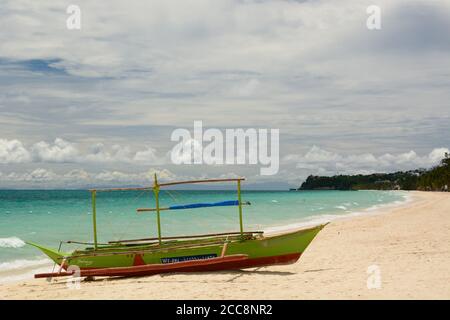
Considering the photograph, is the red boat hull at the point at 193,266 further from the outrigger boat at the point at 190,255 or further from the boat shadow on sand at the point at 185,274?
the boat shadow on sand at the point at 185,274

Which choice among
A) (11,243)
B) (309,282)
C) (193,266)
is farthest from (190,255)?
(11,243)

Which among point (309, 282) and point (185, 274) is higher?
point (309, 282)

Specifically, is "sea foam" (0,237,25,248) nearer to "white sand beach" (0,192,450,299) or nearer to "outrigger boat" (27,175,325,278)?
"white sand beach" (0,192,450,299)

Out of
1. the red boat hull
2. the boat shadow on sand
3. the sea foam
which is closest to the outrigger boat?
the red boat hull

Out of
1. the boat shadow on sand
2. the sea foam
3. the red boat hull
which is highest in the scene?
the red boat hull

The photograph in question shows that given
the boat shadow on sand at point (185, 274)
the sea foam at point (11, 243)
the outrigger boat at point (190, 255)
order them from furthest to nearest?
the sea foam at point (11, 243) < the outrigger boat at point (190, 255) < the boat shadow on sand at point (185, 274)

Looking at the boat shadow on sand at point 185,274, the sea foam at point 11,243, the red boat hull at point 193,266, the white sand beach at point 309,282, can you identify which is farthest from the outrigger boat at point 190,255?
the sea foam at point 11,243

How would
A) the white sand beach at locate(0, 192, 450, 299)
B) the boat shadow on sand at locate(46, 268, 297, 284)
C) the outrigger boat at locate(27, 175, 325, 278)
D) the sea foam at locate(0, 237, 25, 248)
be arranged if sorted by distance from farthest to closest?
the sea foam at locate(0, 237, 25, 248) → the outrigger boat at locate(27, 175, 325, 278) → the boat shadow on sand at locate(46, 268, 297, 284) → the white sand beach at locate(0, 192, 450, 299)

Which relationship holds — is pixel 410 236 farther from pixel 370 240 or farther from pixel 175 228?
pixel 175 228

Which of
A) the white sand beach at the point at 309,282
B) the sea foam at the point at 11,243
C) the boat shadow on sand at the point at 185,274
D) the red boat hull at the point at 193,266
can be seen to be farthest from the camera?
the sea foam at the point at 11,243

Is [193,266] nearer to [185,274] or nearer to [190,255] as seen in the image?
[185,274]
